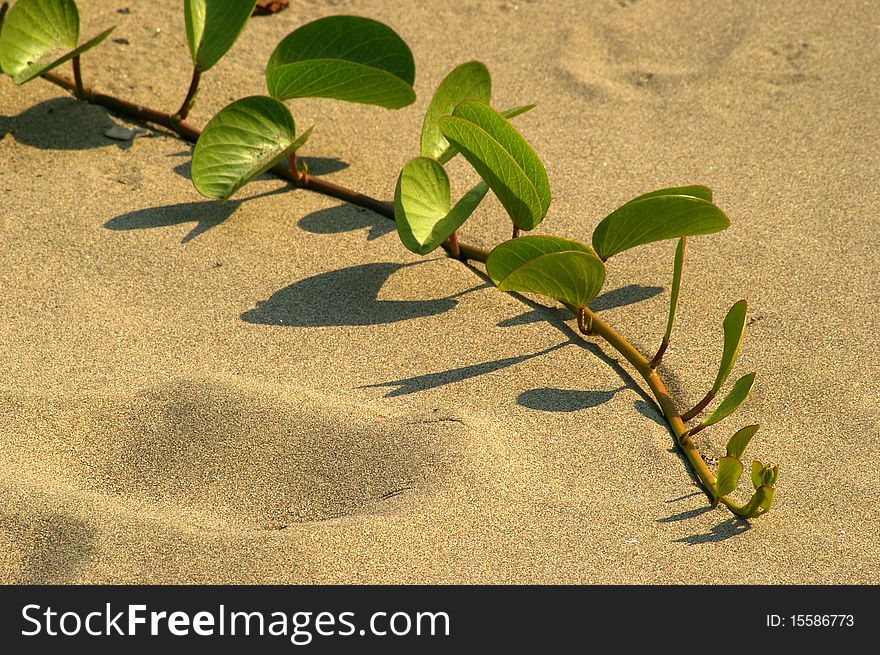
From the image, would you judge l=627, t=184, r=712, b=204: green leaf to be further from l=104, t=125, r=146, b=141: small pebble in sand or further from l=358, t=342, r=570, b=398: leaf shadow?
l=104, t=125, r=146, b=141: small pebble in sand

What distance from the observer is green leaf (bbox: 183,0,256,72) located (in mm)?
1909

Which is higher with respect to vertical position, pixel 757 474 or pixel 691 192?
pixel 691 192

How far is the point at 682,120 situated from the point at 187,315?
1.10 m

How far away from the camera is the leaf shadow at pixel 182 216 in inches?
72.4

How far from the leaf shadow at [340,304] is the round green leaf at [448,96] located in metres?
0.23

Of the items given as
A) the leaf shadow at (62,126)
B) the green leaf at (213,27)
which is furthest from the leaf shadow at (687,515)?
the leaf shadow at (62,126)

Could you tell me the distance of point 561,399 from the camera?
1555mm

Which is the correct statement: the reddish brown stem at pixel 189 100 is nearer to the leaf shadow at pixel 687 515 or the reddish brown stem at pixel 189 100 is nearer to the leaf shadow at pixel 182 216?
the leaf shadow at pixel 182 216

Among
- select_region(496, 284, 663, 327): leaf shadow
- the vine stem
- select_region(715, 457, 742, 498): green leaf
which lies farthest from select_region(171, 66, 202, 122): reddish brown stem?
select_region(715, 457, 742, 498): green leaf

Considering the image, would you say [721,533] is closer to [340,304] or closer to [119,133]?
[340,304]

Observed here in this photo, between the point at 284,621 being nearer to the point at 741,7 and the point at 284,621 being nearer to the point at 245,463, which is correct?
the point at 245,463

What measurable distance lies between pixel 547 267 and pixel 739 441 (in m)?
0.35

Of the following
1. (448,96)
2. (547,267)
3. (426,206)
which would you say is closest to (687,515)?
(547,267)

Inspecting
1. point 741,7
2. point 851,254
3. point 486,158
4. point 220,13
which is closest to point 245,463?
point 486,158
